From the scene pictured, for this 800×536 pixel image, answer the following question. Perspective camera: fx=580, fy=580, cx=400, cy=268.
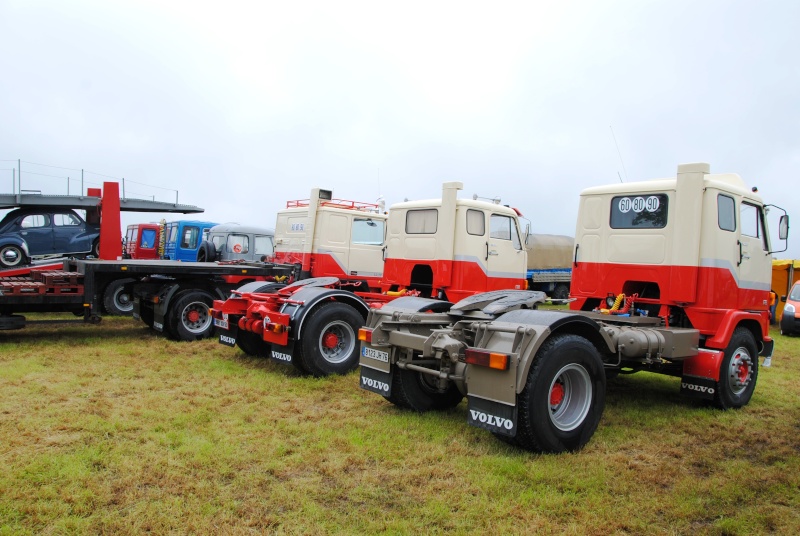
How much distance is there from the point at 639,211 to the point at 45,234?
18.0 meters

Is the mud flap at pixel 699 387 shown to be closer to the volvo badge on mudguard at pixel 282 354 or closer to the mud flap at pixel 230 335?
the volvo badge on mudguard at pixel 282 354

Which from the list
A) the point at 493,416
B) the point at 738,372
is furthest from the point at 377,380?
the point at 738,372

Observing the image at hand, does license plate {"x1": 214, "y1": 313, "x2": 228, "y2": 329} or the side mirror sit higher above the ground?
the side mirror

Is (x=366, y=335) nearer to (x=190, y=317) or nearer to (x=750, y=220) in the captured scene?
(x=750, y=220)

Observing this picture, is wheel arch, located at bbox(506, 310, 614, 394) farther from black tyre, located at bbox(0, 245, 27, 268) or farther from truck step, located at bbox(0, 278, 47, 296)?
black tyre, located at bbox(0, 245, 27, 268)

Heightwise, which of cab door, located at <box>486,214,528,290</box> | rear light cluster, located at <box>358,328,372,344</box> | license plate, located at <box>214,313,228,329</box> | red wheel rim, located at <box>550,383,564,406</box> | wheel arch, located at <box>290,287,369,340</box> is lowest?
red wheel rim, located at <box>550,383,564,406</box>

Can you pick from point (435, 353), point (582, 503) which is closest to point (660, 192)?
point (435, 353)

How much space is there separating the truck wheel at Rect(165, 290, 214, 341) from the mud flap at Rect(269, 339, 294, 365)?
299 cm

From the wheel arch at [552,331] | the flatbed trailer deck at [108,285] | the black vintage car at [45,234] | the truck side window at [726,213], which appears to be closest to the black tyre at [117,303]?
the flatbed trailer deck at [108,285]

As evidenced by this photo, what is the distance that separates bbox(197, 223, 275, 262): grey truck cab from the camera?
52.2 ft

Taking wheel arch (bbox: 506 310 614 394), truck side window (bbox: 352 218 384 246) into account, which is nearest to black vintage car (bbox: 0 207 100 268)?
truck side window (bbox: 352 218 384 246)

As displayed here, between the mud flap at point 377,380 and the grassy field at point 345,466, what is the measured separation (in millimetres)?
244

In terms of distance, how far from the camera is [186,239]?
59.1ft

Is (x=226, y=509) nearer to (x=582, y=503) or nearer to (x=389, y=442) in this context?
(x=389, y=442)
